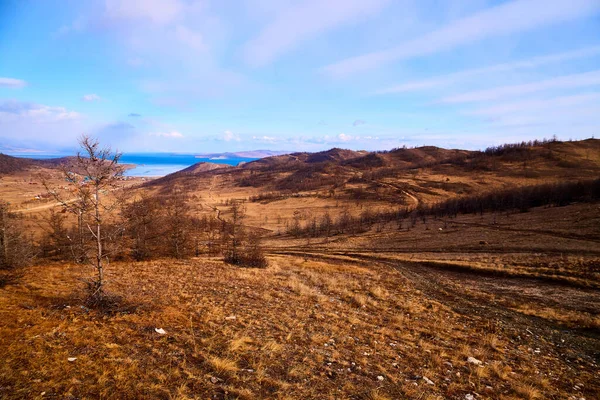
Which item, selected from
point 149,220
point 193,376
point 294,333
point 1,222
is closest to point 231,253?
point 149,220

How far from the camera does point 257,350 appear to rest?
28.6ft

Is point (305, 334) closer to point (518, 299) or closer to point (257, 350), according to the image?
point (257, 350)

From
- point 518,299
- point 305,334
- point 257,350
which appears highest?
point 257,350

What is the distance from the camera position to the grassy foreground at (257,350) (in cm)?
659

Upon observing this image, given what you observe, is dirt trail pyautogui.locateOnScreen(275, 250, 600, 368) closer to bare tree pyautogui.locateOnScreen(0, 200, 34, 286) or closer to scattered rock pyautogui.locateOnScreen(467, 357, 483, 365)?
scattered rock pyautogui.locateOnScreen(467, 357, 483, 365)

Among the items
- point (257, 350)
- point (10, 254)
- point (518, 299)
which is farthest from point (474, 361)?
point (10, 254)

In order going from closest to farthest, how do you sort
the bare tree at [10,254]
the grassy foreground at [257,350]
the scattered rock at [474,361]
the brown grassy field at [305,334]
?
the grassy foreground at [257,350], the brown grassy field at [305,334], the scattered rock at [474,361], the bare tree at [10,254]

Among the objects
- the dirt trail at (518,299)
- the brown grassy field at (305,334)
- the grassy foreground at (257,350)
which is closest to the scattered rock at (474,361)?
the brown grassy field at (305,334)

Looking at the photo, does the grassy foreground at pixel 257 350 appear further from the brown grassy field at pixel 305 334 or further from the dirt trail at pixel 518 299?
the dirt trail at pixel 518 299

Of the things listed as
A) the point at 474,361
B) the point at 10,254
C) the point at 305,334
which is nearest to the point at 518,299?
the point at 474,361

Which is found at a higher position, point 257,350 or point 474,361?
point 257,350

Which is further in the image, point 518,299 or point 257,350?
point 518,299

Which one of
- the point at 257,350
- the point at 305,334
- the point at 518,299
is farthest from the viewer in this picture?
the point at 518,299

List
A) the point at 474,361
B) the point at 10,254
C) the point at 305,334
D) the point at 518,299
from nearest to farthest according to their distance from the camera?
the point at 474,361
the point at 305,334
the point at 10,254
the point at 518,299
